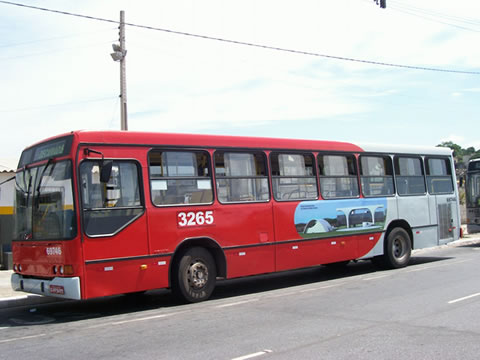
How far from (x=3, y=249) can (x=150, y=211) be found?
852 centimetres

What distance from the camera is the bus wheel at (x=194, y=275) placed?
1035cm

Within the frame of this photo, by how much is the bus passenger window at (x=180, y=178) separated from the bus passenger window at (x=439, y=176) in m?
7.68

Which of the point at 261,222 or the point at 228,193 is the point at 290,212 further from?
the point at 228,193

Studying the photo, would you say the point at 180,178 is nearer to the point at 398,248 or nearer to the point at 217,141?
the point at 217,141

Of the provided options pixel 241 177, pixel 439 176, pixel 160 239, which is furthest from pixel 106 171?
pixel 439 176

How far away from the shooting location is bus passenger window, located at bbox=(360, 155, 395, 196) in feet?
46.4

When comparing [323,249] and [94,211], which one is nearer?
[94,211]

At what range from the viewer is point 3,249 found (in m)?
16.6

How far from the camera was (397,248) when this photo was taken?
1495 cm

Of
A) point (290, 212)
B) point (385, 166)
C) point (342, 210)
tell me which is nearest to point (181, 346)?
point (290, 212)

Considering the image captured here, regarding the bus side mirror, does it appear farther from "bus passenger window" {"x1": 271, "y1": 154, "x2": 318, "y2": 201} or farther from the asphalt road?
"bus passenger window" {"x1": 271, "y1": 154, "x2": 318, "y2": 201}

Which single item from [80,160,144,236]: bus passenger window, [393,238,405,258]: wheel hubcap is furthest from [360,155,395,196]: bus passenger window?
[80,160,144,236]: bus passenger window

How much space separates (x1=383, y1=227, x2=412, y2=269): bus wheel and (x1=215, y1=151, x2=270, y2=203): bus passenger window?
4.44m

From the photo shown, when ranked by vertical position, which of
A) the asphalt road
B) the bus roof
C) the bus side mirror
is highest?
the bus roof
